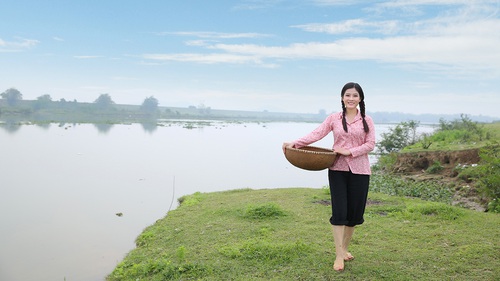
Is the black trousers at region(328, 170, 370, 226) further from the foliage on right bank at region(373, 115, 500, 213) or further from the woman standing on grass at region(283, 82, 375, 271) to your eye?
the foliage on right bank at region(373, 115, 500, 213)

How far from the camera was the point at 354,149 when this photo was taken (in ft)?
12.4

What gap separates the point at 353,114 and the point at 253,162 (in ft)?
62.1

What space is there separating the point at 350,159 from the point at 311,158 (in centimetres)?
36

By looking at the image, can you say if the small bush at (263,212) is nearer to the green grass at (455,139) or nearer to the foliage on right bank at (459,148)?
the foliage on right bank at (459,148)

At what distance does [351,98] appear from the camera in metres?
3.90

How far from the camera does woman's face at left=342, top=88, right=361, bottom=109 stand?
12.8 feet

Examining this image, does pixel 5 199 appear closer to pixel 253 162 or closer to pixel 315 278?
pixel 315 278

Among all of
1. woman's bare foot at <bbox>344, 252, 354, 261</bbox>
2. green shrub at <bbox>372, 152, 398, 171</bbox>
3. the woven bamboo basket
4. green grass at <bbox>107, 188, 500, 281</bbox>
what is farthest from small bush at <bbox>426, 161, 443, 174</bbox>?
the woven bamboo basket

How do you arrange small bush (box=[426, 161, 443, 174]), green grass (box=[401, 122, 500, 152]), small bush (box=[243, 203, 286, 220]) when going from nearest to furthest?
small bush (box=[243, 203, 286, 220])
small bush (box=[426, 161, 443, 174])
green grass (box=[401, 122, 500, 152])

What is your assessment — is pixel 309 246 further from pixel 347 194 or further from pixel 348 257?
pixel 347 194

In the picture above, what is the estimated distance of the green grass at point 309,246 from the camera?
13.8 ft

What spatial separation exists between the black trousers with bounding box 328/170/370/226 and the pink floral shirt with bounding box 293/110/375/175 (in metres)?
0.07

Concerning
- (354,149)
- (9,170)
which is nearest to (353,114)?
(354,149)

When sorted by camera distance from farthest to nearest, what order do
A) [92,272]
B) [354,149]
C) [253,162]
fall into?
[253,162]
[92,272]
[354,149]
